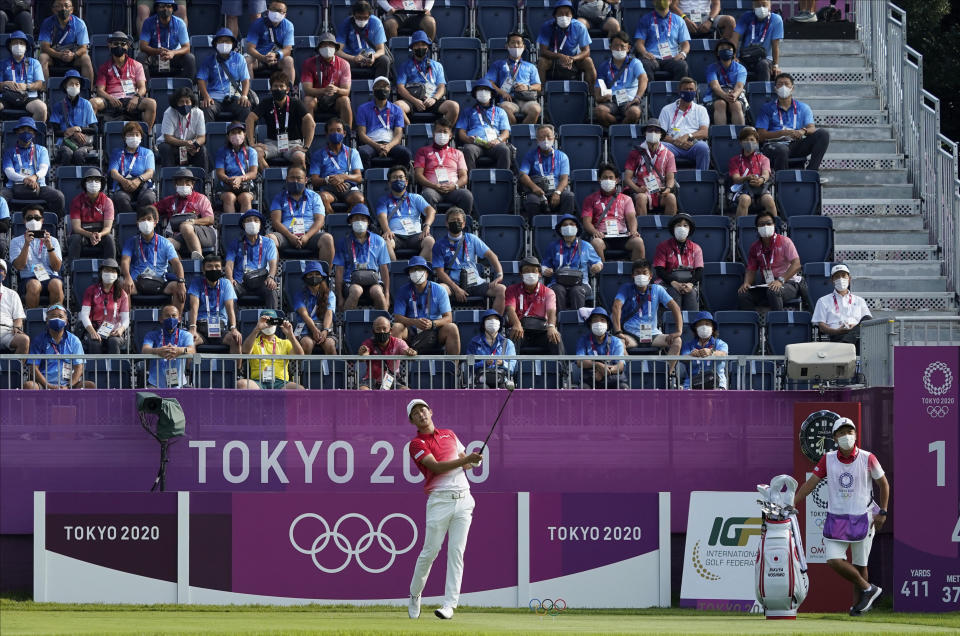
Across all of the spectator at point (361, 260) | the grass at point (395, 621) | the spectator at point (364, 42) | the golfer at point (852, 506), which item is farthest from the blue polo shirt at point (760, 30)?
the grass at point (395, 621)

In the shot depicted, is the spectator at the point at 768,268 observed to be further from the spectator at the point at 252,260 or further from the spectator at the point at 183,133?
the spectator at the point at 183,133

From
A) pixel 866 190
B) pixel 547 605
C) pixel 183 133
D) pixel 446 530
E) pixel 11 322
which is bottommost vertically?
pixel 547 605

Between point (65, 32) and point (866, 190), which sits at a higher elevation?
point (65, 32)

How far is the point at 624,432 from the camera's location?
18.7m

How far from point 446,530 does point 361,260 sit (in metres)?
6.29

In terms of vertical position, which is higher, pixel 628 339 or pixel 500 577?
pixel 628 339

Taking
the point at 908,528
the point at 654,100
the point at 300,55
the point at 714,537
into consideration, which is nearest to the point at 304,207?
the point at 300,55

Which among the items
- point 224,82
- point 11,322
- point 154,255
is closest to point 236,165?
point 224,82

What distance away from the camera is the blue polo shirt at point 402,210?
73.4 feet

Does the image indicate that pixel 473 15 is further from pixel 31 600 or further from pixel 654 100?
pixel 31 600

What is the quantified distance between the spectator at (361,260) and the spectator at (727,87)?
557 cm

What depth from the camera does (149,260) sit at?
2142 cm

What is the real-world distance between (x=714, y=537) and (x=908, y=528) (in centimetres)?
196

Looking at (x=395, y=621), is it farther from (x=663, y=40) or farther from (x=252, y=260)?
(x=663, y=40)
